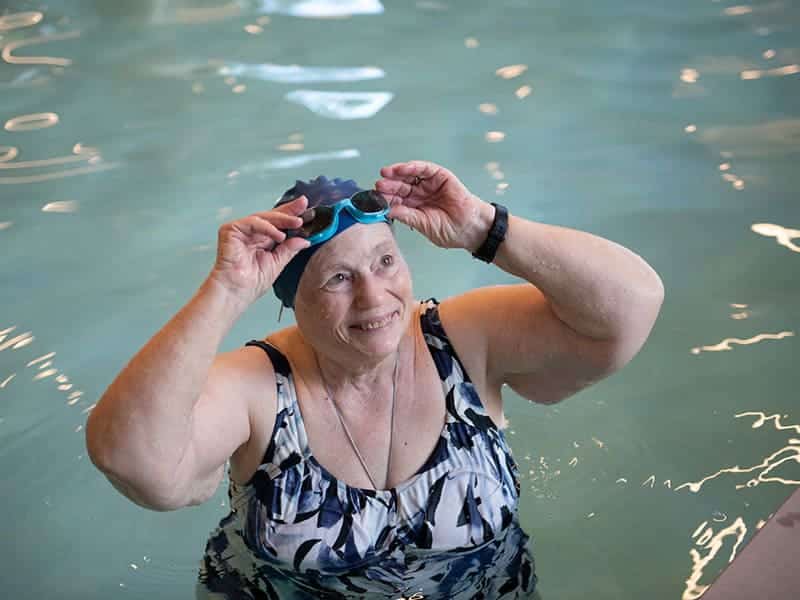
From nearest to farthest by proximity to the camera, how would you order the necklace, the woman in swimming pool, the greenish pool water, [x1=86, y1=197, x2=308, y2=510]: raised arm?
[x1=86, y1=197, x2=308, y2=510]: raised arm, the woman in swimming pool, the necklace, the greenish pool water

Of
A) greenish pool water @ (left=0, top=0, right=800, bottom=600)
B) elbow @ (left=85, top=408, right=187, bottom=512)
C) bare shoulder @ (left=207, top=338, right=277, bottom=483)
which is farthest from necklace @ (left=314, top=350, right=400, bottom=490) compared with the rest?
greenish pool water @ (left=0, top=0, right=800, bottom=600)

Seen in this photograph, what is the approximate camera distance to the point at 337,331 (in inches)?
90.1

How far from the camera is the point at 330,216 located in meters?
2.22

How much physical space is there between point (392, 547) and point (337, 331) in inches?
19.2

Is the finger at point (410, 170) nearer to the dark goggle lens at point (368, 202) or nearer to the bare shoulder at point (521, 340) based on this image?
the dark goggle lens at point (368, 202)

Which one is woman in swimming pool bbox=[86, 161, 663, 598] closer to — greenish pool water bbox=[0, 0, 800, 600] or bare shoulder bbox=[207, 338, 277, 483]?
bare shoulder bbox=[207, 338, 277, 483]

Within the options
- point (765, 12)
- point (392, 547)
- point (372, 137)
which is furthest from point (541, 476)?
point (765, 12)

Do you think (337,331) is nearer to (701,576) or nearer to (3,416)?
(701,576)

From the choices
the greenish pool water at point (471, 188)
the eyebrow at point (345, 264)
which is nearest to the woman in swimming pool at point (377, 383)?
the eyebrow at point (345, 264)

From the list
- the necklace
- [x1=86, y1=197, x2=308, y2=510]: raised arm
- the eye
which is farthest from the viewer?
the necklace

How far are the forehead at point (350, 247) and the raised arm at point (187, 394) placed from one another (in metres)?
0.08

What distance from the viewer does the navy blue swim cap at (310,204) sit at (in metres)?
2.25

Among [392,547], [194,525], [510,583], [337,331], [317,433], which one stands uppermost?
[337,331]

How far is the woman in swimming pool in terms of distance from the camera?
216 centimetres
